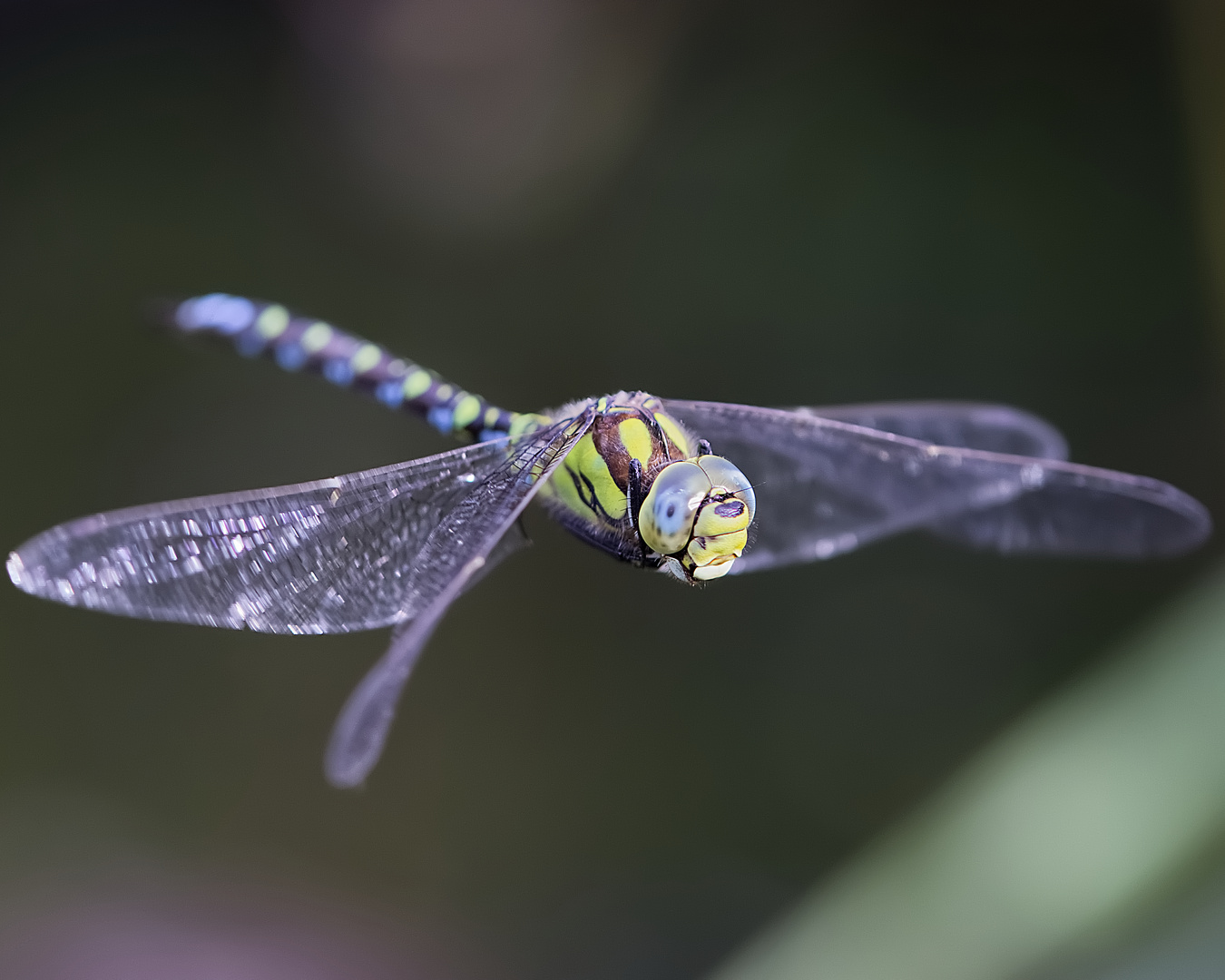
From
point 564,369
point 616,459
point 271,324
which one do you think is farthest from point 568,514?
point 564,369

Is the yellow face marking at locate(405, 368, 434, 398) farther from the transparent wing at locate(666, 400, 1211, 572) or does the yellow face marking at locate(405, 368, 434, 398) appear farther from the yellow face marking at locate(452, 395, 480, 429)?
the transparent wing at locate(666, 400, 1211, 572)

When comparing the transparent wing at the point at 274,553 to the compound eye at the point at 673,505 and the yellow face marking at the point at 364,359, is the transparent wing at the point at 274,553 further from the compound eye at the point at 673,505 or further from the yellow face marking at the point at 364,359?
the yellow face marking at the point at 364,359

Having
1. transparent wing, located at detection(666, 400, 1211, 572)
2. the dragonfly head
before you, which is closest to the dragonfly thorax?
the dragonfly head

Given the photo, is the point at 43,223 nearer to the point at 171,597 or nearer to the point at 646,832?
the point at 171,597

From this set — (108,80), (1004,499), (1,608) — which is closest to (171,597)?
(1004,499)

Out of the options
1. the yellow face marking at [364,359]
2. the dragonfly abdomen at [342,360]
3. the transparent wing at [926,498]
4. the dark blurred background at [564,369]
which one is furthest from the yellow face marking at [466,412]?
the dark blurred background at [564,369]

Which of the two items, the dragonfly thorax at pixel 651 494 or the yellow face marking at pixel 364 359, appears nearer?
the dragonfly thorax at pixel 651 494
